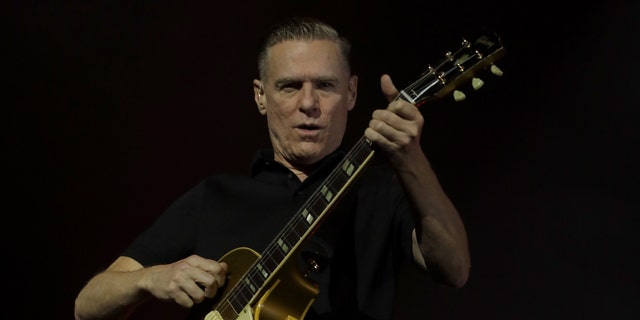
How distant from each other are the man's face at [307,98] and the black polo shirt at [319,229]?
53 mm

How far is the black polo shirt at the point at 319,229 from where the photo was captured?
5.69 feet

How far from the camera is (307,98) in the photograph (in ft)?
6.02

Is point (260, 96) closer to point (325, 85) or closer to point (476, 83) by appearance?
point (325, 85)

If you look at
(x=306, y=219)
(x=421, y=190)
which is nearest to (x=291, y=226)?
(x=306, y=219)

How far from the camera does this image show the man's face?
1.85 m

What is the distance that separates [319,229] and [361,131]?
941 millimetres

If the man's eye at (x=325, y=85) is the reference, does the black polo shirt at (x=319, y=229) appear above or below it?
below

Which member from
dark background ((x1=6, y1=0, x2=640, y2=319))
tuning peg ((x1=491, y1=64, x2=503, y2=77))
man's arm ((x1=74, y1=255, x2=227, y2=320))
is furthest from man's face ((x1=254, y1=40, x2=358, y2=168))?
dark background ((x1=6, y1=0, x2=640, y2=319))

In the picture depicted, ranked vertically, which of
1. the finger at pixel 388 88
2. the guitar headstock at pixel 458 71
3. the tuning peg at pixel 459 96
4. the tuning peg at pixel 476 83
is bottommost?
the tuning peg at pixel 459 96

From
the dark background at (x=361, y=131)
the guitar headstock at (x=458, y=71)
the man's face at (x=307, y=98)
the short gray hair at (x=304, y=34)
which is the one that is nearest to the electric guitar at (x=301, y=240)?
the guitar headstock at (x=458, y=71)

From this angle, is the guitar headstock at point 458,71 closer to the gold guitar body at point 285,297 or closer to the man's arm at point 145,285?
the gold guitar body at point 285,297

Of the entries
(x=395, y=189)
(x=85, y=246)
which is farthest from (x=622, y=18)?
(x=85, y=246)

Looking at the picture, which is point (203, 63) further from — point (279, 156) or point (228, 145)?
point (279, 156)

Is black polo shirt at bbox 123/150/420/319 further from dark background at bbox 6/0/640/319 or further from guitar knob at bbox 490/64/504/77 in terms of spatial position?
dark background at bbox 6/0/640/319
